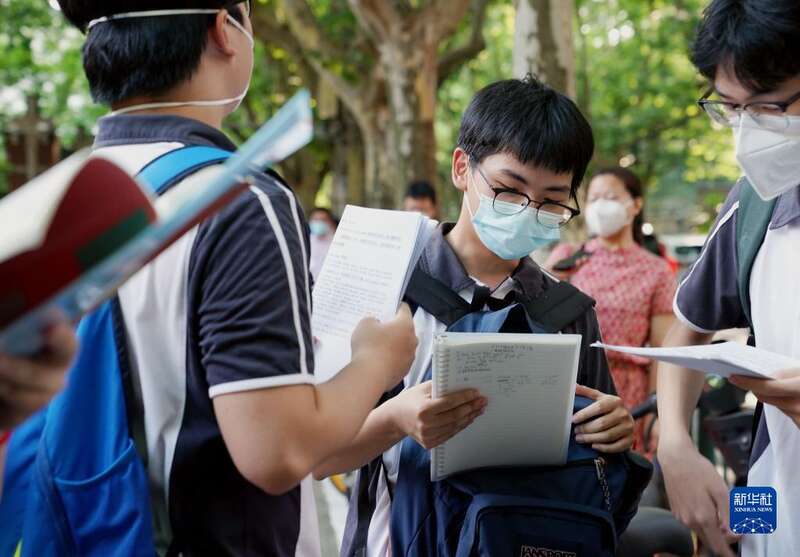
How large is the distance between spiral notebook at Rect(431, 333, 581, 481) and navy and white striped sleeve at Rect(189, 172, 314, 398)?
43 cm

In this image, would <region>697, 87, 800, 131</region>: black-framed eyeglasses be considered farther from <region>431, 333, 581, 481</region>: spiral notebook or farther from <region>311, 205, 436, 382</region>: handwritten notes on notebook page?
<region>311, 205, 436, 382</region>: handwritten notes on notebook page

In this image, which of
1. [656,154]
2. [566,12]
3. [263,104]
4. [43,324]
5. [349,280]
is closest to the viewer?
[43,324]

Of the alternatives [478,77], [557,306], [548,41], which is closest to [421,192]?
[548,41]

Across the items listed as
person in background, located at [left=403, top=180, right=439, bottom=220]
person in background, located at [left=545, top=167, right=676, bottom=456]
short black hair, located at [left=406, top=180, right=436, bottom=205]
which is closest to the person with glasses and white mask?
person in background, located at [left=545, top=167, right=676, bottom=456]

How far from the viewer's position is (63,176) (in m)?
1.01

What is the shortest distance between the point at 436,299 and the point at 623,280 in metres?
2.70

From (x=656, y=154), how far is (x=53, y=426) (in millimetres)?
20914

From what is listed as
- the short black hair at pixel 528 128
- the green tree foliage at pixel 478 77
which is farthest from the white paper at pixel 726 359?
the green tree foliage at pixel 478 77

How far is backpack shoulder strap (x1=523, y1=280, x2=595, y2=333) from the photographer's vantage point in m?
2.32

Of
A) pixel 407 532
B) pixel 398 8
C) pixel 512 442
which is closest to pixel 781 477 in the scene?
pixel 512 442

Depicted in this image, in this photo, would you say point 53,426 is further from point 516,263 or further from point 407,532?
point 516,263

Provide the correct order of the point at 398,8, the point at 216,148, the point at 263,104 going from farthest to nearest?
the point at 263,104
the point at 398,8
the point at 216,148

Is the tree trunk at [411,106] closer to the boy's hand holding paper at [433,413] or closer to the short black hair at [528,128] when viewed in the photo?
the short black hair at [528,128]

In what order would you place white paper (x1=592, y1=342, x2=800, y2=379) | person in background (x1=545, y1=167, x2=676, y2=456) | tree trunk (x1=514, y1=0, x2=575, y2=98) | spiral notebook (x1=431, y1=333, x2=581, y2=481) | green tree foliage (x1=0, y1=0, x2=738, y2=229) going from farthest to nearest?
1. green tree foliage (x1=0, y1=0, x2=738, y2=229)
2. tree trunk (x1=514, y1=0, x2=575, y2=98)
3. person in background (x1=545, y1=167, x2=676, y2=456)
4. spiral notebook (x1=431, y1=333, x2=581, y2=481)
5. white paper (x1=592, y1=342, x2=800, y2=379)
